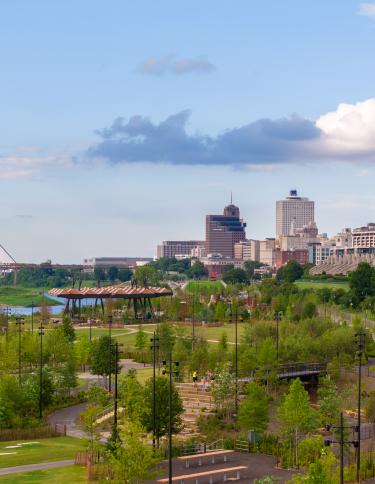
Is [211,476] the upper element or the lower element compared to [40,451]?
upper

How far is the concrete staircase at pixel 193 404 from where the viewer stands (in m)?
61.1

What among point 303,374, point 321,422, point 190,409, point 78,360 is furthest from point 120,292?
point 321,422

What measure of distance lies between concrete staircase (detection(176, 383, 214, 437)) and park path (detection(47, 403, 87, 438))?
708cm

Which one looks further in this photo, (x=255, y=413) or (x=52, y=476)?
(x=255, y=413)

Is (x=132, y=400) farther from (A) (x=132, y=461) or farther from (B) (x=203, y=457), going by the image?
(A) (x=132, y=461)

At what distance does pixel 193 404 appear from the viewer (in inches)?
2657

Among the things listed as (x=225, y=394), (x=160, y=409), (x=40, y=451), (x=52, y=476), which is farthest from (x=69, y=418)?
(x=52, y=476)

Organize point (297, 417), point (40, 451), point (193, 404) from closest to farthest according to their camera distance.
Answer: point (297, 417) < point (40, 451) < point (193, 404)

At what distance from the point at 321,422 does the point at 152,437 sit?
38.4 ft

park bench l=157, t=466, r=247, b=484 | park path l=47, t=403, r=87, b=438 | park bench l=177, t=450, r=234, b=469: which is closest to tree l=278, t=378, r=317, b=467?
park bench l=177, t=450, r=234, b=469

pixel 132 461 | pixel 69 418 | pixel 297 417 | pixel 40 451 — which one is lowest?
pixel 69 418

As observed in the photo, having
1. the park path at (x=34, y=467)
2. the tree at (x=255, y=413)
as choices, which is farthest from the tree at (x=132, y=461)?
the tree at (x=255, y=413)

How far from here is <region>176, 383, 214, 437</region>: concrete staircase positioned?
61.1 m

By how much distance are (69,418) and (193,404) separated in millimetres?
9097
